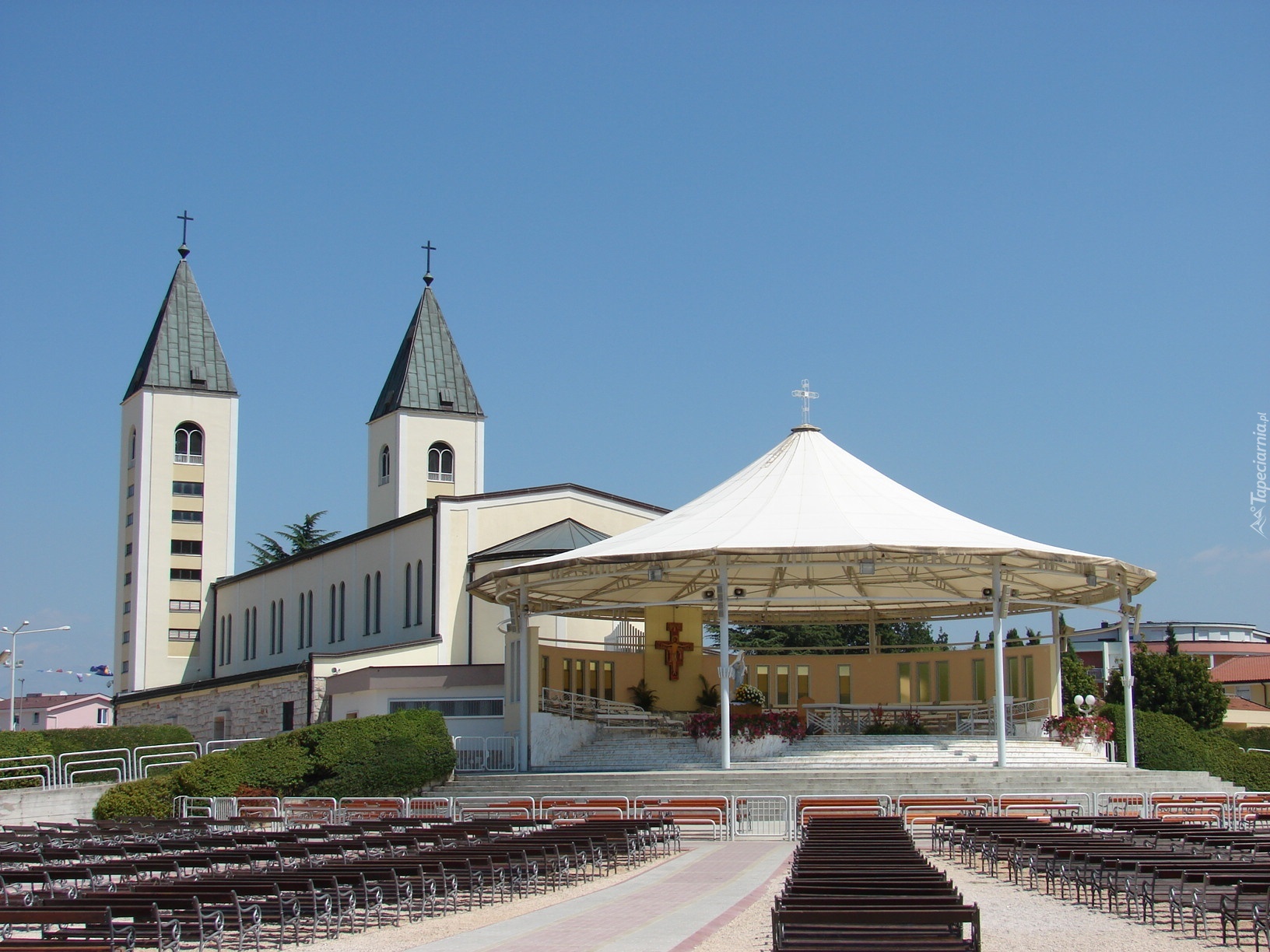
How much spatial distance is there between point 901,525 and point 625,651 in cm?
1218

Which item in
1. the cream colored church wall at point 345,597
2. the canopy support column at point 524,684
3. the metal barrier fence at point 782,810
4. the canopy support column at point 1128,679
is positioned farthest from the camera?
the cream colored church wall at point 345,597

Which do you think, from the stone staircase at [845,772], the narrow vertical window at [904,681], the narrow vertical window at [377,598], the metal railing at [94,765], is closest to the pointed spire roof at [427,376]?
the narrow vertical window at [377,598]

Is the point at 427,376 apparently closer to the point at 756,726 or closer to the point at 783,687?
the point at 783,687

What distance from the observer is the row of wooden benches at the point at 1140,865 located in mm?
12844

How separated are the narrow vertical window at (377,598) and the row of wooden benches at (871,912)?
35652 mm

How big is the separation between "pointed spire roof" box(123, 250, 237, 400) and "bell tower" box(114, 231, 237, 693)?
5cm

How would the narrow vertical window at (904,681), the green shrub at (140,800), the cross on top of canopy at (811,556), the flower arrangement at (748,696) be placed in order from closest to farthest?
the green shrub at (140,800)
the cross on top of canopy at (811,556)
the flower arrangement at (748,696)
the narrow vertical window at (904,681)

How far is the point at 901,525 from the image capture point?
3034cm

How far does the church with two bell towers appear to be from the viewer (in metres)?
39.6

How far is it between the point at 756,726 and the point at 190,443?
124 feet

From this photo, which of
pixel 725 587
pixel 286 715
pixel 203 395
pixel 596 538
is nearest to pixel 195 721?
pixel 286 715

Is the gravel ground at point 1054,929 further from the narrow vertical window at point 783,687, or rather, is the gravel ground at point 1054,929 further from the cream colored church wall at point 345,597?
the cream colored church wall at point 345,597

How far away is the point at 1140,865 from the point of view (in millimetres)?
14094

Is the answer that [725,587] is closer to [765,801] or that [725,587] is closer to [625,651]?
[765,801]
